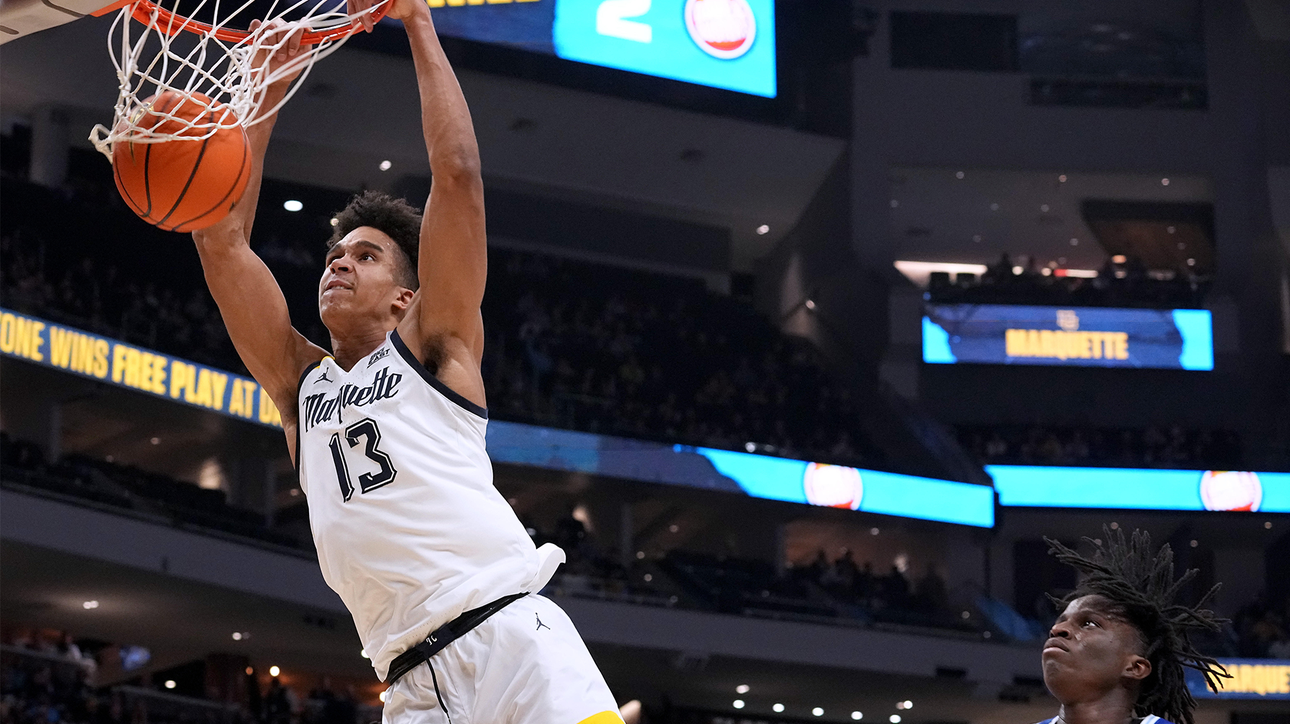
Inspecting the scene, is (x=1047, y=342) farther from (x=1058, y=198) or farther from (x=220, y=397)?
(x=220, y=397)

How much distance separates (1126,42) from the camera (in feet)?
95.3

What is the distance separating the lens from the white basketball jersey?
3.09 metres

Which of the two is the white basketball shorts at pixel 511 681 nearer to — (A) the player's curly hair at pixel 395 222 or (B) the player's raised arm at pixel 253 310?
A: (B) the player's raised arm at pixel 253 310

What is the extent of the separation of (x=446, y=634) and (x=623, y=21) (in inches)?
948

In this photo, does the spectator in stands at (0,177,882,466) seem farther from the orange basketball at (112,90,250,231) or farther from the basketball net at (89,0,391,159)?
the orange basketball at (112,90,250,231)

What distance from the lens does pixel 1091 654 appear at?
3.69m

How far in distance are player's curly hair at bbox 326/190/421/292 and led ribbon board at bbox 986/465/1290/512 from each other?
22833mm

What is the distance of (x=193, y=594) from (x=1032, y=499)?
14.6 metres

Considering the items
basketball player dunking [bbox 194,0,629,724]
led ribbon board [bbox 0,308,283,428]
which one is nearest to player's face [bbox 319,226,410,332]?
basketball player dunking [bbox 194,0,629,724]

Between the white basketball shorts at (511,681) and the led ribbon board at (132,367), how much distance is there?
48.6 ft

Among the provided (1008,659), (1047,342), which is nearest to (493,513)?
(1008,659)

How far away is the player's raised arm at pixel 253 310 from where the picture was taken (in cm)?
357

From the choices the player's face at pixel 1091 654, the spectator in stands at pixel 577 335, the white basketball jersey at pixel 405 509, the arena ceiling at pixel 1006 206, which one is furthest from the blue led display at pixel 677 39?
the white basketball jersey at pixel 405 509

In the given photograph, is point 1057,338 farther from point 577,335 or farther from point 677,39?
point 577,335
